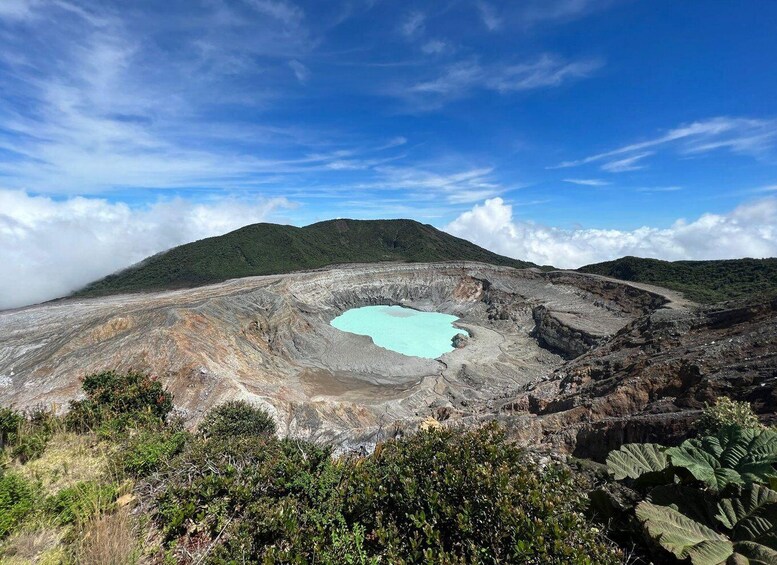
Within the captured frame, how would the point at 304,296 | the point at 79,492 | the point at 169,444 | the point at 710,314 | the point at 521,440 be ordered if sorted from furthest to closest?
the point at 304,296 < the point at 710,314 < the point at 521,440 < the point at 169,444 < the point at 79,492

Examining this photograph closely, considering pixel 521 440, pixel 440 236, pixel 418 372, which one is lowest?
pixel 418 372

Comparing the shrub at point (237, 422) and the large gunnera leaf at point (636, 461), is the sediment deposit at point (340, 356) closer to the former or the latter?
the shrub at point (237, 422)

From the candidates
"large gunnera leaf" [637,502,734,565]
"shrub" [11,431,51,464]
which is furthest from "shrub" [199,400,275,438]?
"large gunnera leaf" [637,502,734,565]

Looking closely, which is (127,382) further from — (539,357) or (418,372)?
(539,357)

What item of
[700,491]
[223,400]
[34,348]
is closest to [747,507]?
[700,491]

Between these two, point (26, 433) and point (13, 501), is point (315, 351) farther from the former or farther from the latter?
point (13, 501)

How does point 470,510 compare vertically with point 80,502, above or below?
above

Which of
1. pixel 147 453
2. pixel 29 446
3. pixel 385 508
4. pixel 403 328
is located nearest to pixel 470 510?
pixel 385 508
